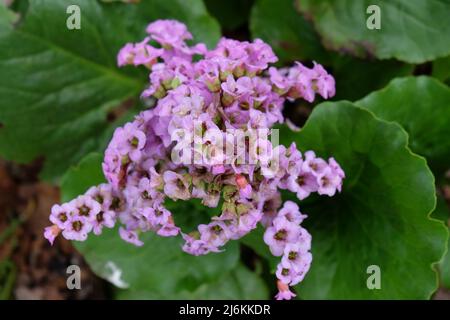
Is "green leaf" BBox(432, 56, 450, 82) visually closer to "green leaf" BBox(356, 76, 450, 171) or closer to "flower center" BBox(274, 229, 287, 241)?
"green leaf" BBox(356, 76, 450, 171)

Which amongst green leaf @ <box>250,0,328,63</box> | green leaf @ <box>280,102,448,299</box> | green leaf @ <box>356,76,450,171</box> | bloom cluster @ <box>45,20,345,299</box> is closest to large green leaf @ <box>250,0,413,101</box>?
green leaf @ <box>250,0,328,63</box>

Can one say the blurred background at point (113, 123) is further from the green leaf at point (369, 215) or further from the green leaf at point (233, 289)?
the green leaf at point (369, 215)

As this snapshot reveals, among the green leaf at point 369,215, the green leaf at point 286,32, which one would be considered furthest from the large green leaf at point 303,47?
the green leaf at point 369,215

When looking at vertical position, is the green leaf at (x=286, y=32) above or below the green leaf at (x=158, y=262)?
above

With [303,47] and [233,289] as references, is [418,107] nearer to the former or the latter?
[303,47]

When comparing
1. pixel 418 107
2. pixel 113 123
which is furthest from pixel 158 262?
pixel 418 107

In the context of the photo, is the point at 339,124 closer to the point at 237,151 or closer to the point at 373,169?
the point at 373,169
